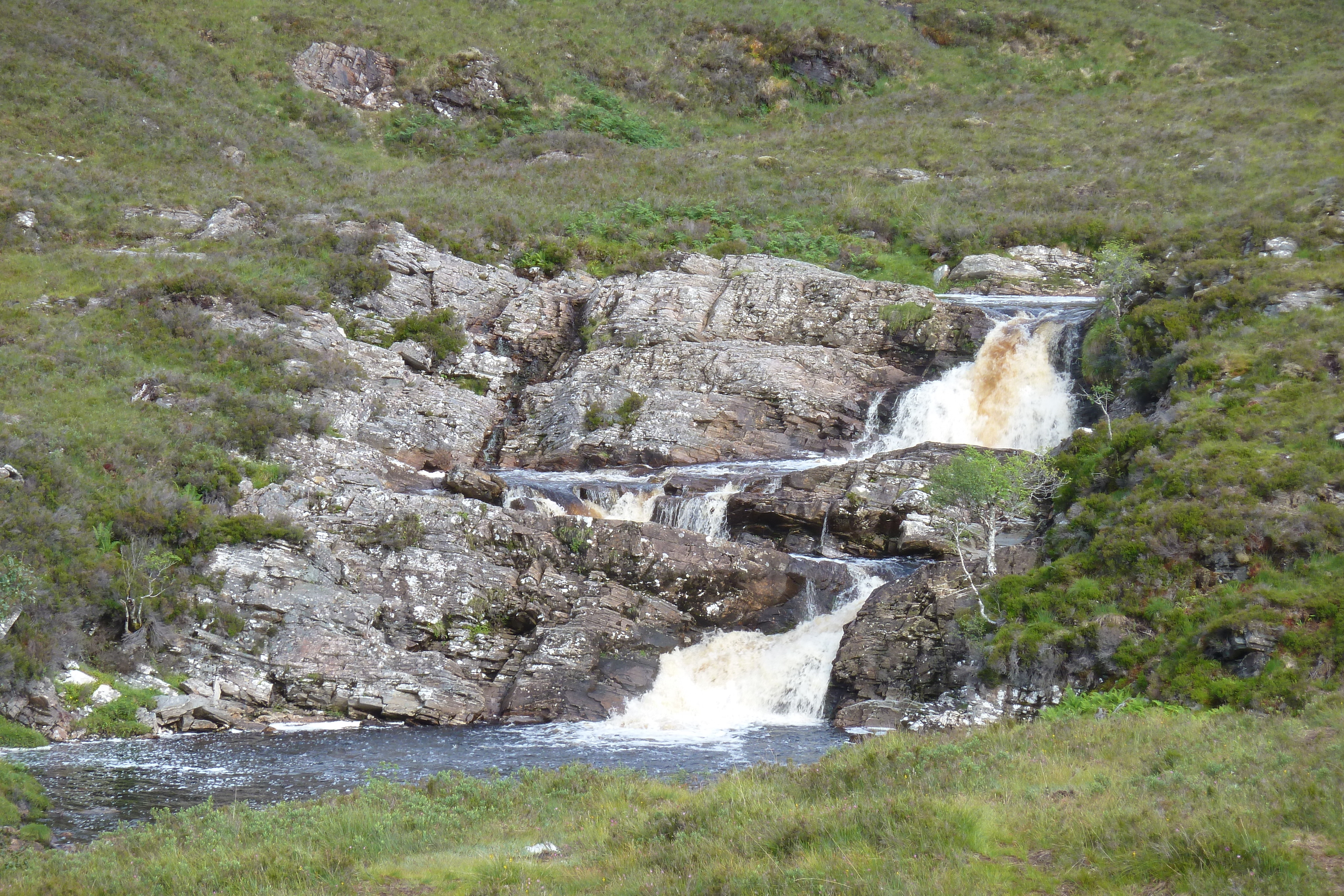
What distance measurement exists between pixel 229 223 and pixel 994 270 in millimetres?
29934

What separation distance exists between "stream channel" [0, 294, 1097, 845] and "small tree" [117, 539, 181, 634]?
2.97 m

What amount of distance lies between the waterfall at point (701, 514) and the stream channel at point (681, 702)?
0.12ft

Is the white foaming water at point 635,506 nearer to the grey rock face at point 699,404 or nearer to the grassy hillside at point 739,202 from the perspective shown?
the grey rock face at point 699,404

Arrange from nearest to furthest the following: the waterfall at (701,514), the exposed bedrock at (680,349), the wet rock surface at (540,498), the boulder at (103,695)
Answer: the boulder at (103,695)
the wet rock surface at (540,498)
the waterfall at (701,514)
the exposed bedrock at (680,349)

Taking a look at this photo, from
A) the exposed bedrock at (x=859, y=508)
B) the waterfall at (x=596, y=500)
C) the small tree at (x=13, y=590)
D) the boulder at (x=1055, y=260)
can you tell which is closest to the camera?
the small tree at (x=13, y=590)

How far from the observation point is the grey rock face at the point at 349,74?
51.8 meters

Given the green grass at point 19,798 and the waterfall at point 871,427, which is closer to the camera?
the green grass at point 19,798

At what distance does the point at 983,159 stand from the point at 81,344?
4141cm

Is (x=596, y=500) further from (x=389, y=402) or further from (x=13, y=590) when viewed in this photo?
(x=13, y=590)

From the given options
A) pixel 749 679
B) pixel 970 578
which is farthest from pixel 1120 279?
pixel 749 679

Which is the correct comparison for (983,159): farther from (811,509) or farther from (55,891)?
(55,891)

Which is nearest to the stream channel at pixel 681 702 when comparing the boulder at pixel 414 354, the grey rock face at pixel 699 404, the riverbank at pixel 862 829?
the grey rock face at pixel 699 404

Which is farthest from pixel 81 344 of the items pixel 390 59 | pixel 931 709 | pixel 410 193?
pixel 390 59

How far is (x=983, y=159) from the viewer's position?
47750mm
